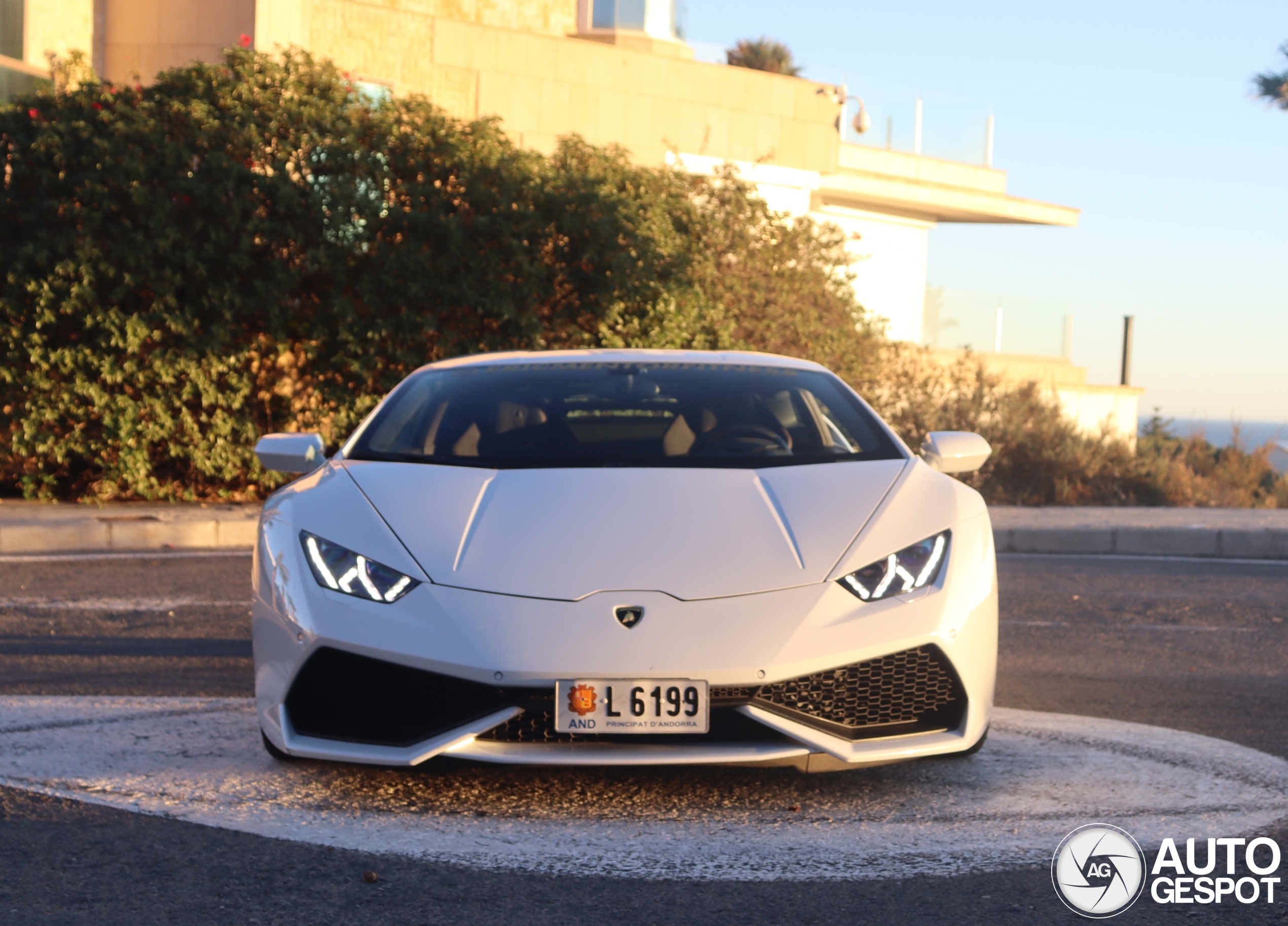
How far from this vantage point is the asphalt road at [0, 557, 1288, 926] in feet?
9.86

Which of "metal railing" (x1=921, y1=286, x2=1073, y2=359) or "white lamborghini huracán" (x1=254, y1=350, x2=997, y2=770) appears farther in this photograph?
"metal railing" (x1=921, y1=286, x2=1073, y2=359)

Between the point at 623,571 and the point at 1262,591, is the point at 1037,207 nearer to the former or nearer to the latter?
the point at 1262,591

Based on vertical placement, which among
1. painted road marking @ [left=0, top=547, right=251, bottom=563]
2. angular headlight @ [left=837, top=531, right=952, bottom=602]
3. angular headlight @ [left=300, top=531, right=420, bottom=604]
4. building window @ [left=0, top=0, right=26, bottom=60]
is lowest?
painted road marking @ [left=0, top=547, right=251, bottom=563]

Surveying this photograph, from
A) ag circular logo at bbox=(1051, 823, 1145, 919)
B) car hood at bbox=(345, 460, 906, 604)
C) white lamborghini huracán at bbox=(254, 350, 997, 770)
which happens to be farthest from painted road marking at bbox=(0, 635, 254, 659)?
ag circular logo at bbox=(1051, 823, 1145, 919)

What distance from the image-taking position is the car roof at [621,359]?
5316mm

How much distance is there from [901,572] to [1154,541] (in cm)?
903

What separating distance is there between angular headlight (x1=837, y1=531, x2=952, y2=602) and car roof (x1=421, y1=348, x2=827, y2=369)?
1438 mm

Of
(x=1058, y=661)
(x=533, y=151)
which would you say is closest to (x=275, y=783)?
(x=1058, y=661)

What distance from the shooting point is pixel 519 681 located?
350cm

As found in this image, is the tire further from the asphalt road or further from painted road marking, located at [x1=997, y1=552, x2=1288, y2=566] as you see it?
painted road marking, located at [x1=997, y1=552, x2=1288, y2=566]

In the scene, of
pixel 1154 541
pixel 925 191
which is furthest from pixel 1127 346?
pixel 1154 541

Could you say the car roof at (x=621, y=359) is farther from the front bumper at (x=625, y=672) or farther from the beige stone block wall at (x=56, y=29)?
the beige stone block wall at (x=56, y=29)

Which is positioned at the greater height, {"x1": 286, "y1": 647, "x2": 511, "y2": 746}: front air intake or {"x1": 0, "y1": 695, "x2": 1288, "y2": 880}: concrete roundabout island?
Result: {"x1": 286, "y1": 647, "x2": 511, "y2": 746}: front air intake

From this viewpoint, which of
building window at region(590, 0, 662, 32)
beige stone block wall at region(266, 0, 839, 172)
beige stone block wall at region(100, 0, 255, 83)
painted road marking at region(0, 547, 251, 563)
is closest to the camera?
painted road marking at region(0, 547, 251, 563)
